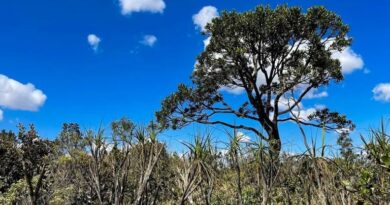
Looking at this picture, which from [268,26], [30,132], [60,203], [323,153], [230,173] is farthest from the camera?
[268,26]

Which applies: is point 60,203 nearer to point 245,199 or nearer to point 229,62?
point 245,199

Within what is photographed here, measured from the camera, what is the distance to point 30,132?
69.1 ft

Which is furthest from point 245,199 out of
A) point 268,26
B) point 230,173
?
point 268,26

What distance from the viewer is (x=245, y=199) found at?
15.4 meters

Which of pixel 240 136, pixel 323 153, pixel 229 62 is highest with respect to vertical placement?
pixel 229 62

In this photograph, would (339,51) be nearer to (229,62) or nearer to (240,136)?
(229,62)

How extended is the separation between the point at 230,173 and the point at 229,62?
13.6m

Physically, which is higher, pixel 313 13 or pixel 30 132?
pixel 313 13

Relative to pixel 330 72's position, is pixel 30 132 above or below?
below

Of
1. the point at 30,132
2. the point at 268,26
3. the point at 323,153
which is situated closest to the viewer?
the point at 323,153

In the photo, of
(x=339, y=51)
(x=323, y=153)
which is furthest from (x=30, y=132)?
(x=339, y=51)

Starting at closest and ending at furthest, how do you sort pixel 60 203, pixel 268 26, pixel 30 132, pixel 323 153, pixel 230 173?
pixel 323 153 → pixel 230 173 → pixel 60 203 → pixel 30 132 → pixel 268 26

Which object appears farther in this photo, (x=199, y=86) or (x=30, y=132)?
(x=199, y=86)

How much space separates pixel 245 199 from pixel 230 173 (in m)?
1.06
